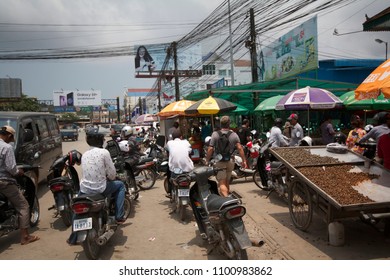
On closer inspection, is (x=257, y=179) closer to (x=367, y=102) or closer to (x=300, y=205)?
(x=300, y=205)

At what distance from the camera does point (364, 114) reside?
38.5 ft

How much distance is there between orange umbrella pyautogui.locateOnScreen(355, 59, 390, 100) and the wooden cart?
90cm

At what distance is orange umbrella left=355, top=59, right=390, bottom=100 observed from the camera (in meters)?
3.77

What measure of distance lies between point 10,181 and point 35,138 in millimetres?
3085

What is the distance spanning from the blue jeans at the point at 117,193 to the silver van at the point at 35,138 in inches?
80.5

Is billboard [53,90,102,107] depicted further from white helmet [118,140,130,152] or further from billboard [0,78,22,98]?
white helmet [118,140,130,152]

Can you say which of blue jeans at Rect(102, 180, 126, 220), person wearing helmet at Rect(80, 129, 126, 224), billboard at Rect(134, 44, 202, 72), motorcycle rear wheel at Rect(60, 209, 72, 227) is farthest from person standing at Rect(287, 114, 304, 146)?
billboard at Rect(134, 44, 202, 72)

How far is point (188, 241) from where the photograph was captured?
4.09 meters

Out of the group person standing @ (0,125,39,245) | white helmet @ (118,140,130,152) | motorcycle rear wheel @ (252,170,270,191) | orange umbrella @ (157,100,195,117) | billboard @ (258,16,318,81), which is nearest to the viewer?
person standing @ (0,125,39,245)

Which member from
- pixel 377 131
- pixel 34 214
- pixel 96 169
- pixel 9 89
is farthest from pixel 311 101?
pixel 9 89

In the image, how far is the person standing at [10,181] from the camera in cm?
390

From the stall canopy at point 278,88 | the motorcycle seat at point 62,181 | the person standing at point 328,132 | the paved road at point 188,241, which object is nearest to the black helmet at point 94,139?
the motorcycle seat at point 62,181

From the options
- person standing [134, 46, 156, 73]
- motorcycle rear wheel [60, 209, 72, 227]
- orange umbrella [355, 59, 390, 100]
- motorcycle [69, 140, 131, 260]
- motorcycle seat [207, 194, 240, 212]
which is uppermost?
person standing [134, 46, 156, 73]

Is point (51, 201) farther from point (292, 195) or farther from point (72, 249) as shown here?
point (292, 195)
